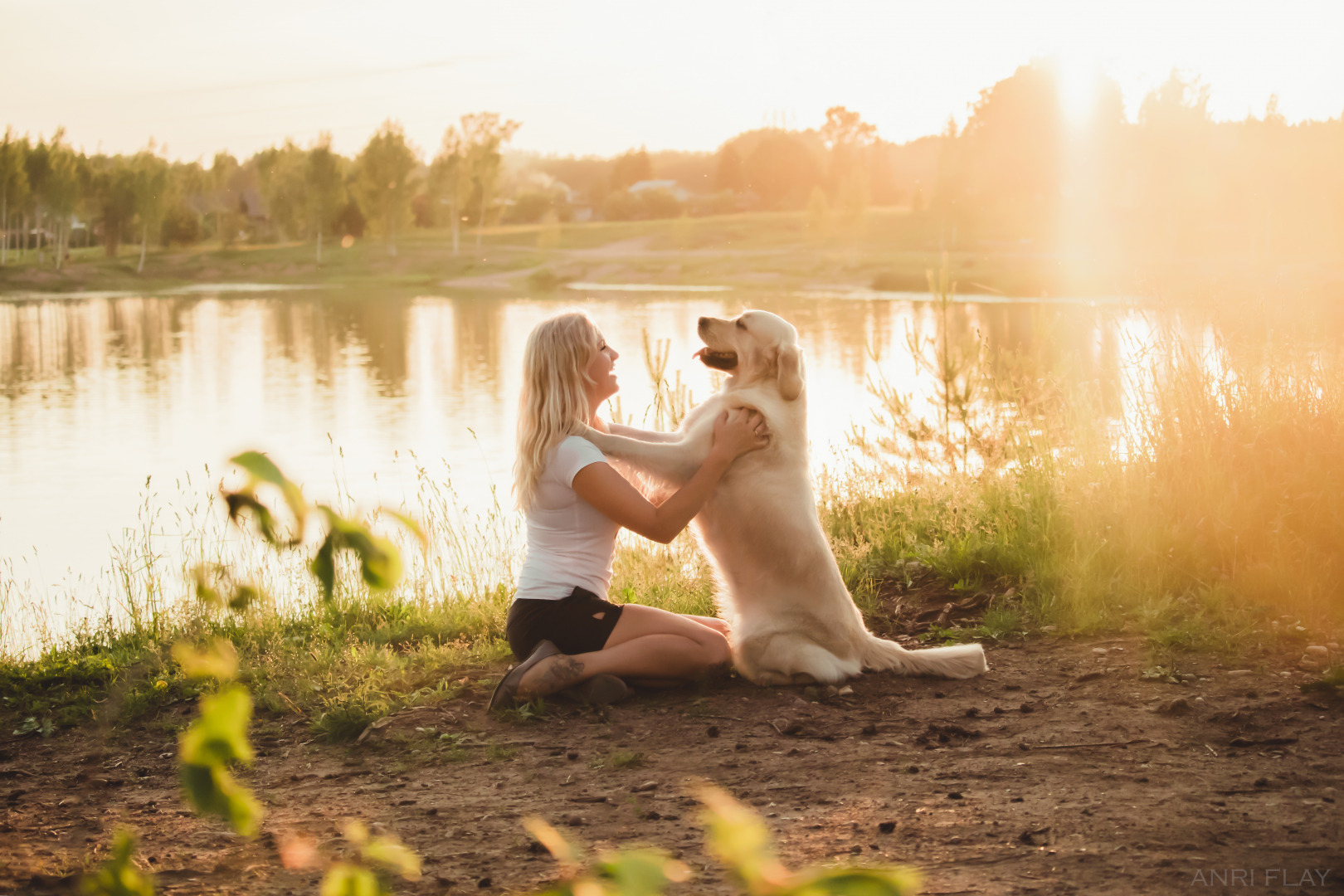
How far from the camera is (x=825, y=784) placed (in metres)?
3.51

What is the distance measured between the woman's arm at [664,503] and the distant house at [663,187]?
298 feet

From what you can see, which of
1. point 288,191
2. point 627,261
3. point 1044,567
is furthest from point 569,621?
point 288,191

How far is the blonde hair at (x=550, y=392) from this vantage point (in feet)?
14.3

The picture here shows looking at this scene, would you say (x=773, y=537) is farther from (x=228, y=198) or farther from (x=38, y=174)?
(x=228, y=198)

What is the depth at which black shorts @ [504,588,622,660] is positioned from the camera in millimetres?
4410

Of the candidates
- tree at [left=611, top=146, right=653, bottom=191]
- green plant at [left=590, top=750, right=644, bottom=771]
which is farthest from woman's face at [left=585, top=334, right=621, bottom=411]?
tree at [left=611, top=146, right=653, bottom=191]

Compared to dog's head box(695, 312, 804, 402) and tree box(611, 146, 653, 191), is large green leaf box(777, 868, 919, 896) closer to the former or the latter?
dog's head box(695, 312, 804, 402)

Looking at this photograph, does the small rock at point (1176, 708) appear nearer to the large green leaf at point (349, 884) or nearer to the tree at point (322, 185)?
the large green leaf at point (349, 884)

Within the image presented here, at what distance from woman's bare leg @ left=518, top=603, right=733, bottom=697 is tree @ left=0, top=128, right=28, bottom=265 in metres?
61.7

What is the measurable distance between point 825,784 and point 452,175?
238 feet

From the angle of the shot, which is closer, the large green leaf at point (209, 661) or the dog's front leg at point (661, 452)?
the large green leaf at point (209, 661)

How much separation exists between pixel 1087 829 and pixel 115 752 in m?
3.73

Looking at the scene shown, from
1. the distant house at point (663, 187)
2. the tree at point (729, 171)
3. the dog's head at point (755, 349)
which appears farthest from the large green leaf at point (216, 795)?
the tree at point (729, 171)

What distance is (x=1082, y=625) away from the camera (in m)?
5.17
